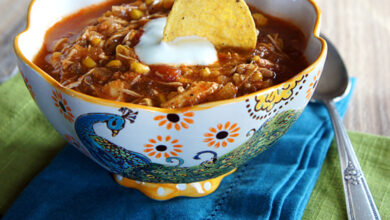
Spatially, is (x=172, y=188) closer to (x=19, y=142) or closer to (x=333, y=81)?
(x=19, y=142)

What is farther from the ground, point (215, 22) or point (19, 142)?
point (215, 22)

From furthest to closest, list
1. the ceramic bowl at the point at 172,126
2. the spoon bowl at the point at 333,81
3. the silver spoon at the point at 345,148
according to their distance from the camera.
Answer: the spoon bowl at the point at 333,81, the silver spoon at the point at 345,148, the ceramic bowl at the point at 172,126

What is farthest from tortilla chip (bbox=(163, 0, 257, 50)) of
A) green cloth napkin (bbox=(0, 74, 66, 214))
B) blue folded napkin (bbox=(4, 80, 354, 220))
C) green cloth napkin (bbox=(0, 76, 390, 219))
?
green cloth napkin (bbox=(0, 74, 66, 214))

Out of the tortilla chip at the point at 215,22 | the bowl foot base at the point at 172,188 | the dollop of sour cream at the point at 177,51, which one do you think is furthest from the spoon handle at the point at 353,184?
the dollop of sour cream at the point at 177,51

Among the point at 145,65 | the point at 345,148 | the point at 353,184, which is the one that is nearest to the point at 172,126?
the point at 145,65

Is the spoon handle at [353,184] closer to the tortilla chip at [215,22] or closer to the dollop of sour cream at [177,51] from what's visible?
the tortilla chip at [215,22]

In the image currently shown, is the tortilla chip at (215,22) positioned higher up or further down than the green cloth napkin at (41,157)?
higher up

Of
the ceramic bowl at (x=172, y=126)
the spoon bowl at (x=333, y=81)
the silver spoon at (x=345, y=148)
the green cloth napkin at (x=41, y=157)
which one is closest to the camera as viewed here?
the ceramic bowl at (x=172, y=126)
